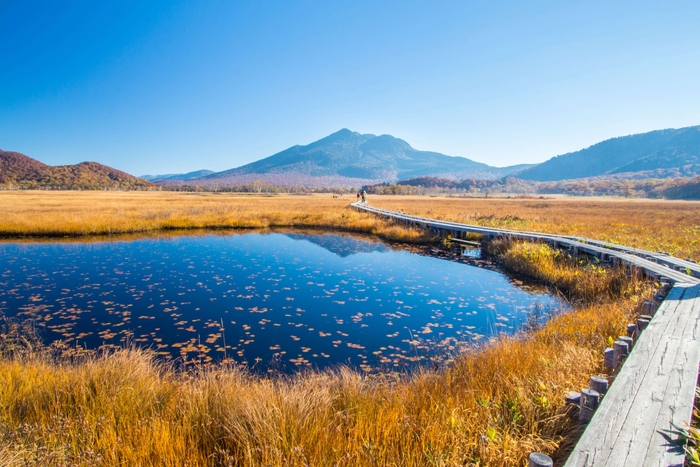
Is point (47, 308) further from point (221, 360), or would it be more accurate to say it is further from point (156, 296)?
point (221, 360)

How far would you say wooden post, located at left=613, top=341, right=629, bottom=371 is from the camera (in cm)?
467

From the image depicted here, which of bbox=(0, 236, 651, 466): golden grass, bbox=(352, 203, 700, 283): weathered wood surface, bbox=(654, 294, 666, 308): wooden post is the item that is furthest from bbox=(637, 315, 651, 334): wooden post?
bbox=(352, 203, 700, 283): weathered wood surface

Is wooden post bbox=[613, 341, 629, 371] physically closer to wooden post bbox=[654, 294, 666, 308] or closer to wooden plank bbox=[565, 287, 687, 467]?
wooden plank bbox=[565, 287, 687, 467]

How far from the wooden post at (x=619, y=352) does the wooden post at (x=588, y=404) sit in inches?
57.8

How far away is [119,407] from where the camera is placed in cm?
426

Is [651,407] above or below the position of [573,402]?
above

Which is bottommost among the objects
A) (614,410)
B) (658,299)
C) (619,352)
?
(658,299)

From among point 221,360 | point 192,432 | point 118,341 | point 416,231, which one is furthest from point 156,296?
point 416,231

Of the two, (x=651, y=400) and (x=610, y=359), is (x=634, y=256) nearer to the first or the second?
(x=610, y=359)

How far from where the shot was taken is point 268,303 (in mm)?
11281

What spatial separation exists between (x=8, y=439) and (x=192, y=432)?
60.5 inches

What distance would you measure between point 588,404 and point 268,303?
29.5 feet

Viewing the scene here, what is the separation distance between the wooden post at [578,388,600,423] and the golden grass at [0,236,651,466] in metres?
0.28

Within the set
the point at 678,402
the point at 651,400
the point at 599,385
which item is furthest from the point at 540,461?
the point at 678,402
